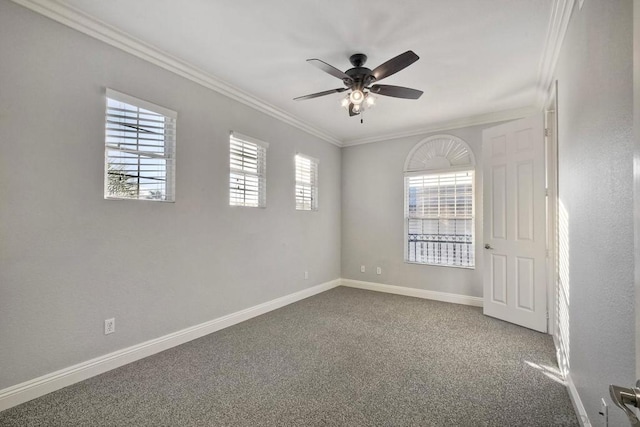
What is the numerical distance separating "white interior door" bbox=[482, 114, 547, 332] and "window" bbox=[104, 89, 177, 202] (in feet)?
12.5

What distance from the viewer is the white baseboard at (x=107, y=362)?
2098 millimetres

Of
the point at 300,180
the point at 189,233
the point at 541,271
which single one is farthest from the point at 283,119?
the point at 541,271

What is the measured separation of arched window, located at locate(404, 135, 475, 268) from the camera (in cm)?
467

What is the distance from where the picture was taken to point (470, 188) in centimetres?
464

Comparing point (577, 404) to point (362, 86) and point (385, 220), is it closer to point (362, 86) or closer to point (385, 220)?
point (362, 86)

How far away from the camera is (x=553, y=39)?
8.45 ft

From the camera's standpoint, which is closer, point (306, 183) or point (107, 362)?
point (107, 362)

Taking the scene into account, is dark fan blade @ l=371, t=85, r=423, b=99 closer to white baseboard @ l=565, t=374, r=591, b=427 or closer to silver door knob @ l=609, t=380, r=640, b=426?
white baseboard @ l=565, t=374, r=591, b=427

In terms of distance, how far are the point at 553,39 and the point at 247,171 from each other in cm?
333

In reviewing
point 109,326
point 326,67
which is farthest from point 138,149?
point 326,67

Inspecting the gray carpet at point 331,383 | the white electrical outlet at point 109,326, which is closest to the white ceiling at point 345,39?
the white electrical outlet at point 109,326

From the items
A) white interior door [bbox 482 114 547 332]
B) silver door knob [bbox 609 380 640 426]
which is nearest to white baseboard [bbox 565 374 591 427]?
white interior door [bbox 482 114 547 332]

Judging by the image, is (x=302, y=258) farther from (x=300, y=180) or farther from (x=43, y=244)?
(x=43, y=244)

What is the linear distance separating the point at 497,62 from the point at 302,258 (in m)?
3.55
